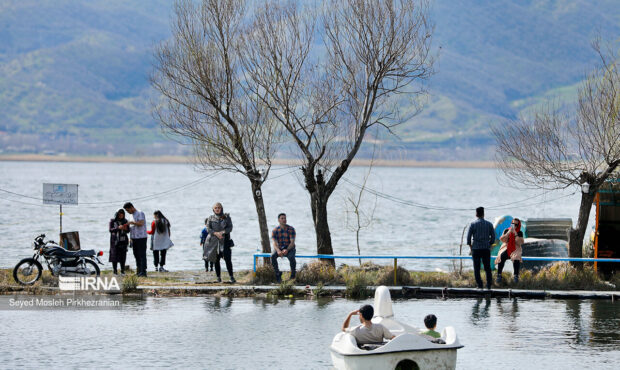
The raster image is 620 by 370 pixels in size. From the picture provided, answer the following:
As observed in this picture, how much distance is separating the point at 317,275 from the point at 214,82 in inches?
242

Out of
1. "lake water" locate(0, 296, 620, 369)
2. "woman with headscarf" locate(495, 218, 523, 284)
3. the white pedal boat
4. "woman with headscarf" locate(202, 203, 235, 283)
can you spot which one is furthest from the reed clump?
the white pedal boat

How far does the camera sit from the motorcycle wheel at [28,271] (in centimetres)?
2195

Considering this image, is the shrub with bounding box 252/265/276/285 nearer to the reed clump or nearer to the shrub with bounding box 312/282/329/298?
the reed clump

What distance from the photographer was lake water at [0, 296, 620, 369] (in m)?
13.8

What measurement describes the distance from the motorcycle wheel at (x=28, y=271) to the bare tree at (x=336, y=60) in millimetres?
7294

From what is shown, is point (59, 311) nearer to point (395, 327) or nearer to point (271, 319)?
point (271, 319)

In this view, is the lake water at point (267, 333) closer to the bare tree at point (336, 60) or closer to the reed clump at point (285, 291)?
the reed clump at point (285, 291)

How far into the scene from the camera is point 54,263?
22.5 meters

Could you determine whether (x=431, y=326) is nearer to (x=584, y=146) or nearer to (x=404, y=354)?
(x=404, y=354)

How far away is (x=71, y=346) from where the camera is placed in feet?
49.1

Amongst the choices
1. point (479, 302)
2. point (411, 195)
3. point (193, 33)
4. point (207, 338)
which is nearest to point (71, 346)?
point (207, 338)

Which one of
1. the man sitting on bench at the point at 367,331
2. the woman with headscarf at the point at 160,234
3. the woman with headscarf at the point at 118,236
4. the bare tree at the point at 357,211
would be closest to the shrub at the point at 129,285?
the woman with headscarf at the point at 118,236

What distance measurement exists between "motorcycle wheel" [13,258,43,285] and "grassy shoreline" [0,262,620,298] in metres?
0.18

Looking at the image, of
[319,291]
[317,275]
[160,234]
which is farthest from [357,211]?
[319,291]
